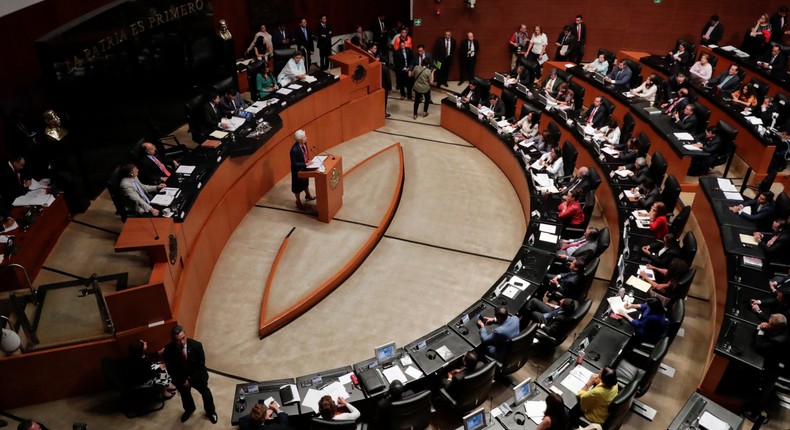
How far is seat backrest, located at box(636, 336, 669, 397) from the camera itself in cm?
606

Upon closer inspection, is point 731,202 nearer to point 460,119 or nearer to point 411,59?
point 460,119

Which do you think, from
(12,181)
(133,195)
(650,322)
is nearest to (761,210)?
(650,322)

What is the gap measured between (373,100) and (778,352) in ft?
30.0

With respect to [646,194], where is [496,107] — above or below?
above

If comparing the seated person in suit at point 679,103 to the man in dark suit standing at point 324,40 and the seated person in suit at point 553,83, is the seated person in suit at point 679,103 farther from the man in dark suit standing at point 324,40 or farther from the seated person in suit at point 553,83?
the man in dark suit standing at point 324,40

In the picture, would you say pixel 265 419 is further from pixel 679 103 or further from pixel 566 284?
pixel 679 103

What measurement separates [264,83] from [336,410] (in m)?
7.69

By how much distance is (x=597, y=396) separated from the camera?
224 inches

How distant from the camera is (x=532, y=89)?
1274 cm

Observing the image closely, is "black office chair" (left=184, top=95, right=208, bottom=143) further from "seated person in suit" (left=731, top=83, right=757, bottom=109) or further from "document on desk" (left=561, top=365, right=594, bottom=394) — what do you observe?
"seated person in suit" (left=731, top=83, right=757, bottom=109)

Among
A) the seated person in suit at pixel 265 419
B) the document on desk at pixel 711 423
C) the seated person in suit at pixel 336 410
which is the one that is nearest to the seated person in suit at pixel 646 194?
the document on desk at pixel 711 423

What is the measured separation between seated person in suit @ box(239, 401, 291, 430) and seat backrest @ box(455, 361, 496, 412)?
5.88ft

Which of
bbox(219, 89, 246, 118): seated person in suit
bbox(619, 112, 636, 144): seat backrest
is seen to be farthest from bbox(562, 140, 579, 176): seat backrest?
bbox(219, 89, 246, 118): seated person in suit

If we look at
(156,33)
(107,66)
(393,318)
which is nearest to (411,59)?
(156,33)
